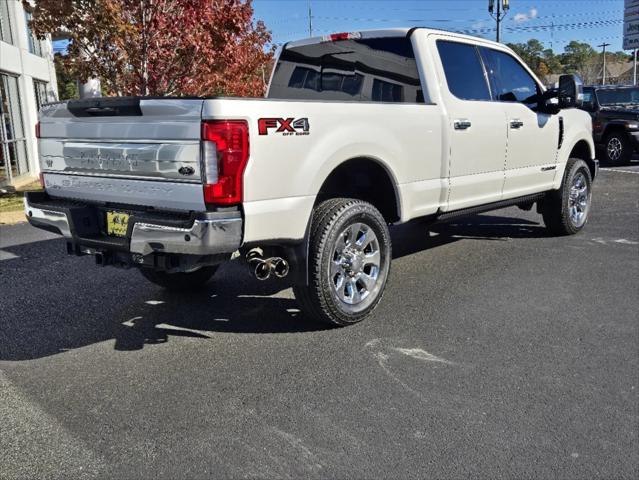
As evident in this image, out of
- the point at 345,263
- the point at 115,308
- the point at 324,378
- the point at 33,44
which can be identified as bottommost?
the point at 324,378

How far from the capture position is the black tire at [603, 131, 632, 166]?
51.6ft

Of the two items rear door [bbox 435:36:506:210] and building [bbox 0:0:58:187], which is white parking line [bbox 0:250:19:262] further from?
building [bbox 0:0:58:187]

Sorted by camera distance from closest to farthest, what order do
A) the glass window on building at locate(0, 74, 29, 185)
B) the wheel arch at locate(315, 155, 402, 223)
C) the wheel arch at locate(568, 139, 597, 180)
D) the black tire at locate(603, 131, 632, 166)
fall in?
the wheel arch at locate(315, 155, 402, 223) < the wheel arch at locate(568, 139, 597, 180) < the glass window on building at locate(0, 74, 29, 185) < the black tire at locate(603, 131, 632, 166)

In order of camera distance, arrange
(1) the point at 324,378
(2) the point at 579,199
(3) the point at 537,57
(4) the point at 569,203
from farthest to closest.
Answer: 1. (3) the point at 537,57
2. (2) the point at 579,199
3. (4) the point at 569,203
4. (1) the point at 324,378

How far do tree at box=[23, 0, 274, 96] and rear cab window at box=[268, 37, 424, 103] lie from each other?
15.1ft

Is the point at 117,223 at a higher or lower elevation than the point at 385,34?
lower

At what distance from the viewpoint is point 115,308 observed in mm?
5004

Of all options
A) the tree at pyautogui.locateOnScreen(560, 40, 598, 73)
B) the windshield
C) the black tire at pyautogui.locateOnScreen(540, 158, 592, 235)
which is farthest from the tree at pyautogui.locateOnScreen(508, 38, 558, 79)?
the black tire at pyautogui.locateOnScreen(540, 158, 592, 235)

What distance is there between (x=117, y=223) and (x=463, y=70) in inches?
132

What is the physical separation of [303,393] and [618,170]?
13331mm

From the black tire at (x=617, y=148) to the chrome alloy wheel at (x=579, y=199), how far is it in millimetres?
9320

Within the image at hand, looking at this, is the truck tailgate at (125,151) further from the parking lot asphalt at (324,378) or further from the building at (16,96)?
the building at (16,96)

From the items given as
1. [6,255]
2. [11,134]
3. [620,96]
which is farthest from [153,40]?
[620,96]

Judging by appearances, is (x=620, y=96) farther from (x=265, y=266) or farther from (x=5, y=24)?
(x=265, y=266)
